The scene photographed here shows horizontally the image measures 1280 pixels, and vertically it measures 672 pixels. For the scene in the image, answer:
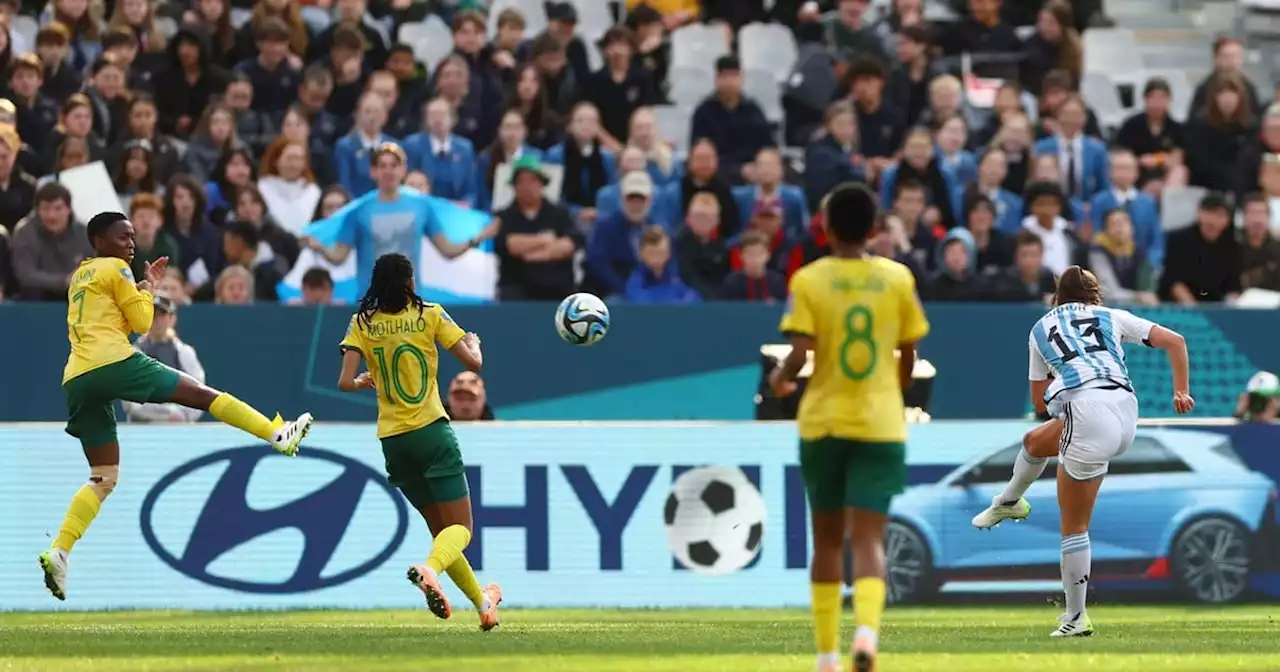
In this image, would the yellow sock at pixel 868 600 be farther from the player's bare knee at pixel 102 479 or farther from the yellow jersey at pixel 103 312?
the player's bare knee at pixel 102 479

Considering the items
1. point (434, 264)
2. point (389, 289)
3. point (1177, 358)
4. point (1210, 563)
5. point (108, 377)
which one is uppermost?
point (389, 289)

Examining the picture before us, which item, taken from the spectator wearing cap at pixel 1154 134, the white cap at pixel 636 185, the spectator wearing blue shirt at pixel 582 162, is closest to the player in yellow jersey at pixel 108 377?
the white cap at pixel 636 185

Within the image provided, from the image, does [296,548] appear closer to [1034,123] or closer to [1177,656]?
[1177,656]

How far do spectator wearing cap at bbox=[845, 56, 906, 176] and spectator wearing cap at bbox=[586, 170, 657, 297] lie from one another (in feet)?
9.88

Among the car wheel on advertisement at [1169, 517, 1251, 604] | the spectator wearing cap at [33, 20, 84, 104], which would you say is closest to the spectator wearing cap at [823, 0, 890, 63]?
the car wheel on advertisement at [1169, 517, 1251, 604]

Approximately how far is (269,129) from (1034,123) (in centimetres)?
763

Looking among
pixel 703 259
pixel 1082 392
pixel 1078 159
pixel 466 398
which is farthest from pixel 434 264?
pixel 1082 392

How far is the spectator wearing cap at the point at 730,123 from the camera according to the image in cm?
2116

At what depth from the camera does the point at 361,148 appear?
20.0m

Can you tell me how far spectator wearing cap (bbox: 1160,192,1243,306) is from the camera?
66.0 feet

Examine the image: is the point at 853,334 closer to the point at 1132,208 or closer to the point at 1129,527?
the point at 1129,527

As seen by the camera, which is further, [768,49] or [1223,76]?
[768,49]

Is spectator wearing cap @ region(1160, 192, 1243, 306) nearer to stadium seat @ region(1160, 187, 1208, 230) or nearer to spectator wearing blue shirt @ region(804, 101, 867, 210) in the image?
stadium seat @ region(1160, 187, 1208, 230)

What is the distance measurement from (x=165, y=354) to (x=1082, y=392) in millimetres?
7829
